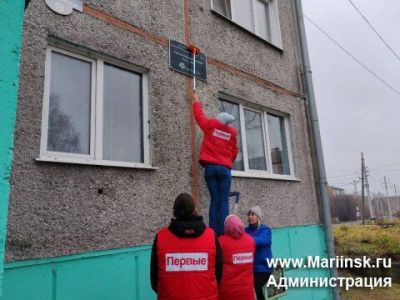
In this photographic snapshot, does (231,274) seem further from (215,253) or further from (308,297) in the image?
(308,297)

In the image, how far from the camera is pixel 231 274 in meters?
3.14

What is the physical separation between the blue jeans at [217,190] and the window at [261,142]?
878 millimetres

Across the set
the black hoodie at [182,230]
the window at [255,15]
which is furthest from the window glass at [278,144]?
the black hoodie at [182,230]

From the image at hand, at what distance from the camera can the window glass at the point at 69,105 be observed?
11.0ft

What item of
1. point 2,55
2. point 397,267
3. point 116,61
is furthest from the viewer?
point 397,267

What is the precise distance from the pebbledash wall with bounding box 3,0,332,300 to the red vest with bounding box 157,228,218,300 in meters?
0.96

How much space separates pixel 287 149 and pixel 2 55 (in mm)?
5520

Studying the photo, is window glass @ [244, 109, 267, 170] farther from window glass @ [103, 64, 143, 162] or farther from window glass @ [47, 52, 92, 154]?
window glass @ [47, 52, 92, 154]

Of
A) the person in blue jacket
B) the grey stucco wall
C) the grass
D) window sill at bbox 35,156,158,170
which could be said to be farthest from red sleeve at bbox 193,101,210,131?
the grass

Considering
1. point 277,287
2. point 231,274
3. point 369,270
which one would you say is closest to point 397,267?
point 369,270

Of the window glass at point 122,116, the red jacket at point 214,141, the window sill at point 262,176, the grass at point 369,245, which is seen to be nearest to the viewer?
the window glass at point 122,116

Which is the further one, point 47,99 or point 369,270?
point 369,270

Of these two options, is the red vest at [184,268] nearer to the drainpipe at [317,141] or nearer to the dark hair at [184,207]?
the dark hair at [184,207]

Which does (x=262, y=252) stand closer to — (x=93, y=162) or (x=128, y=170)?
(x=128, y=170)
